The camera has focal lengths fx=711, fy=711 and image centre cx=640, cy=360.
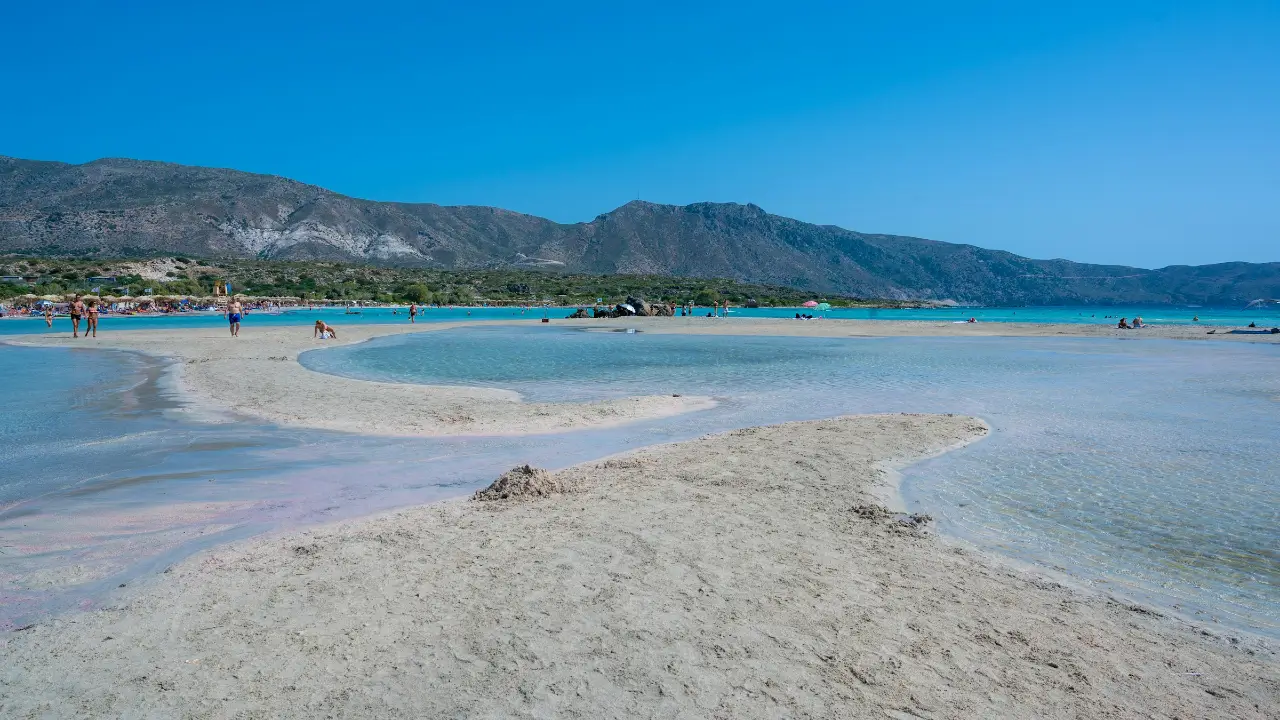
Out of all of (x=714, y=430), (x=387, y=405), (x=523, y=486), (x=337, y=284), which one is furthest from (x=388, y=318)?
(x=523, y=486)

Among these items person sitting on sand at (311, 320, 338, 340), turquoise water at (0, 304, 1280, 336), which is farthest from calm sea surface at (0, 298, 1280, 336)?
person sitting on sand at (311, 320, 338, 340)

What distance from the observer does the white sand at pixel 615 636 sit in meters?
3.48

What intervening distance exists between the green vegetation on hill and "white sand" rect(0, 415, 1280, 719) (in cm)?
7280

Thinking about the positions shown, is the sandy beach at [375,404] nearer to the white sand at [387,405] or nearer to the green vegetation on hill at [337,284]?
the white sand at [387,405]

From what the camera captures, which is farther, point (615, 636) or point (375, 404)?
point (375, 404)

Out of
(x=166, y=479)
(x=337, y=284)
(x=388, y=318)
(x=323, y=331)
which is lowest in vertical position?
(x=388, y=318)

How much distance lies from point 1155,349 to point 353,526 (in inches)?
1447

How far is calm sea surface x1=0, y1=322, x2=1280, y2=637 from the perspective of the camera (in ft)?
18.3

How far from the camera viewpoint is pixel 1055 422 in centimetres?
1254

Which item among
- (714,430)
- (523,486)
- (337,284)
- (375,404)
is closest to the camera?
(523,486)

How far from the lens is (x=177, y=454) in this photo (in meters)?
9.05

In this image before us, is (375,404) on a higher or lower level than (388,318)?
higher

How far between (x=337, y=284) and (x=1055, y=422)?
340 feet

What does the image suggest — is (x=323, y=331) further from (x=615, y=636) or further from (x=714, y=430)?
(x=615, y=636)
